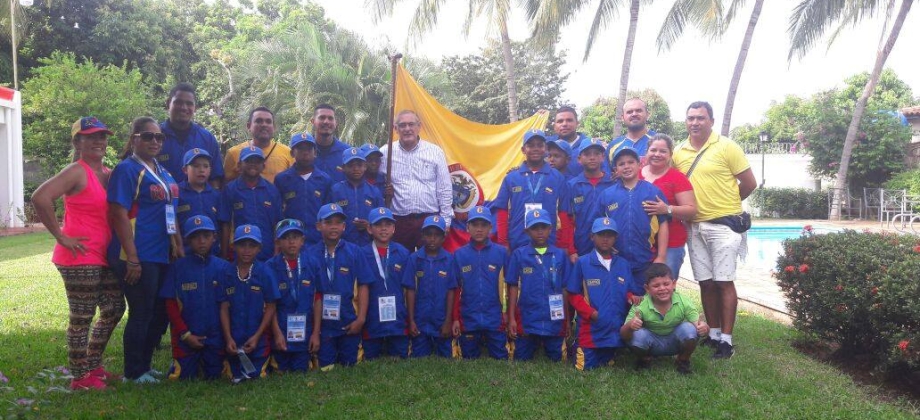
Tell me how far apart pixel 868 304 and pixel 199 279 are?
194 inches

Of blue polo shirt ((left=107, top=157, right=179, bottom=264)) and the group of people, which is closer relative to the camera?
blue polo shirt ((left=107, top=157, right=179, bottom=264))

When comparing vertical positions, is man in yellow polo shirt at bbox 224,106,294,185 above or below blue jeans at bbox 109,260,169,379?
above

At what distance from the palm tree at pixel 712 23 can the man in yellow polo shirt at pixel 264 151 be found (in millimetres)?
13252

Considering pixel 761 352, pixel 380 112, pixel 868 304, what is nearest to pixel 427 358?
pixel 761 352

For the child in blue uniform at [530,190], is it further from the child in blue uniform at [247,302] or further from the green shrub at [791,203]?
the green shrub at [791,203]

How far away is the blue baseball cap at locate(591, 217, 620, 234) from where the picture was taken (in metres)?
5.13

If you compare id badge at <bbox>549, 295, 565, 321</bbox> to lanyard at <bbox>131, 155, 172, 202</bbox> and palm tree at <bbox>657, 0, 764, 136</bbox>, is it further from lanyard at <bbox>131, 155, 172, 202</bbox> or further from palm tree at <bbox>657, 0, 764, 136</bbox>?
palm tree at <bbox>657, 0, 764, 136</bbox>

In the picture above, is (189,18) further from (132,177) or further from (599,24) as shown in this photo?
(132,177)

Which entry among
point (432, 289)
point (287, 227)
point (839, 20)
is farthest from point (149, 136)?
point (839, 20)

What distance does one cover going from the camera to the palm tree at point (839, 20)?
65.8 ft

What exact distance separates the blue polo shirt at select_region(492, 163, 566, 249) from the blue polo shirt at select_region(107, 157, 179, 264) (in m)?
2.72

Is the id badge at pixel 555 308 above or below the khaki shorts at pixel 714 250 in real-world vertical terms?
below

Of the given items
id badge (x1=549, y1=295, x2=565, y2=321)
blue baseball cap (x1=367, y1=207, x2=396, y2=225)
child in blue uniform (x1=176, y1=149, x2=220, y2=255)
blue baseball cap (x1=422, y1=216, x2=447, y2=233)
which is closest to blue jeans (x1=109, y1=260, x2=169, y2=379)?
child in blue uniform (x1=176, y1=149, x2=220, y2=255)

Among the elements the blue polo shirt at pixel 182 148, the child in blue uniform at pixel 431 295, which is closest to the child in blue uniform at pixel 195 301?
the blue polo shirt at pixel 182 148
